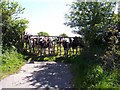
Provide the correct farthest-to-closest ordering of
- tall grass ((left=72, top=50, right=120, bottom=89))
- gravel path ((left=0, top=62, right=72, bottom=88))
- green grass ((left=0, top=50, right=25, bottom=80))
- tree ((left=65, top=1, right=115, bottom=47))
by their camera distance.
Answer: tree ((left=65, top=1, right=115, bottom=47)), green grass ((left=0, top=50, right=25, bottom=80)), gravel path ((left=0, top=62, right=72, bottom=88)), tall grass ((left=72, top=50, right=120, bottom=89))

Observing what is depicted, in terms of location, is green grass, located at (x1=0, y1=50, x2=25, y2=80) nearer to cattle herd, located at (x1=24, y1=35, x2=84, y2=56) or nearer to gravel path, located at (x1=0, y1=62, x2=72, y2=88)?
gravel path, located at (x1=0, y1=62, x2=72, y2=88)

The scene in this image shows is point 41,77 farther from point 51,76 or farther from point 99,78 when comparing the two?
point 99,78

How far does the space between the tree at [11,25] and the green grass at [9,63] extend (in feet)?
5.09

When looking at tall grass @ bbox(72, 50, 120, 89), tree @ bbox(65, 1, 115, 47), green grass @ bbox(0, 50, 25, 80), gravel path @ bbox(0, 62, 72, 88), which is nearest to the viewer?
tall grass @ bbox(72, 50, 120, 89)

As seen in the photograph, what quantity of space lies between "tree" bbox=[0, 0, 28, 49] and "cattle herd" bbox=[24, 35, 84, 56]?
694 mm

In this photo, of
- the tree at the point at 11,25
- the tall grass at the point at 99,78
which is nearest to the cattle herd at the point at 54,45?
the tree at the point at 11,25

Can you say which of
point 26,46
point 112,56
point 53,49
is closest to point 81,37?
point 53,49

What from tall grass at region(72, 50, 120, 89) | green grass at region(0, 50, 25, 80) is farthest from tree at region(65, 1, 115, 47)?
tall grass at region(72, 50, 120, 89)

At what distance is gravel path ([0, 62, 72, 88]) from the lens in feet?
32.1

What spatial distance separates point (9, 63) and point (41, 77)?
1.86 meters

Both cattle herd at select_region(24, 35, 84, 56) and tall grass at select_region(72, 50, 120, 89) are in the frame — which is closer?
tall grass at select_region(72, 50, 120, 89)

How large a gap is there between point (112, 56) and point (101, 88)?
8.65ft

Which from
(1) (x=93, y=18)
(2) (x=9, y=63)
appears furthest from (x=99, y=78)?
(1) (x=93, y=18)

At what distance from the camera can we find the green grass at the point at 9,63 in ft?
36.8
